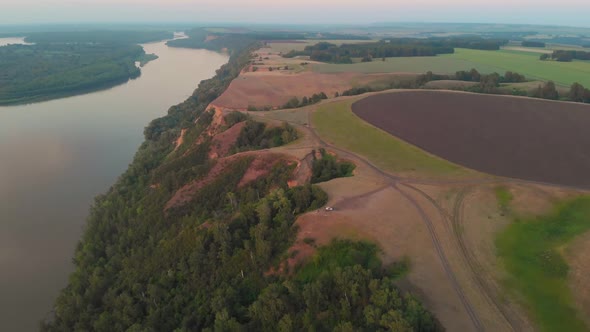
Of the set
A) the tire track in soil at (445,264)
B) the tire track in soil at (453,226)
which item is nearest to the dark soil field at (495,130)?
the tire track in soil at (453,226)

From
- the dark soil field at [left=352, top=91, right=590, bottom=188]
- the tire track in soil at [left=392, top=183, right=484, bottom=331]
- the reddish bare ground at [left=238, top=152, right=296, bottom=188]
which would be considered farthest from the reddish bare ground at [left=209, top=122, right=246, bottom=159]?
the tire track in soil at [left=392, top=183, right=484, bottom=331]

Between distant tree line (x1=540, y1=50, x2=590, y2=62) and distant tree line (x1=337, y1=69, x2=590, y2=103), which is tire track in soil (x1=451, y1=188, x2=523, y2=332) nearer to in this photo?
distant tree line (x1=337, y1=69, x2=590, y2=103)

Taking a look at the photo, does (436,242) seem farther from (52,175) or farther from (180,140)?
(52,175)

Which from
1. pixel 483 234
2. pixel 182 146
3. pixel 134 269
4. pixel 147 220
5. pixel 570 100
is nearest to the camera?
pixel 483 234

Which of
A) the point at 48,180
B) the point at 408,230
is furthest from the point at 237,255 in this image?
the point at 48,180

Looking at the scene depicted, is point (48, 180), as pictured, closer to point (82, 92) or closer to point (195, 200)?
point (195, 200)

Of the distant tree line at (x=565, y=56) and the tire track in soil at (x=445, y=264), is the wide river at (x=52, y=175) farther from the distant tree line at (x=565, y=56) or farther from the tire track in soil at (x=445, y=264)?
the distant tree line at (x=565, y=56)
